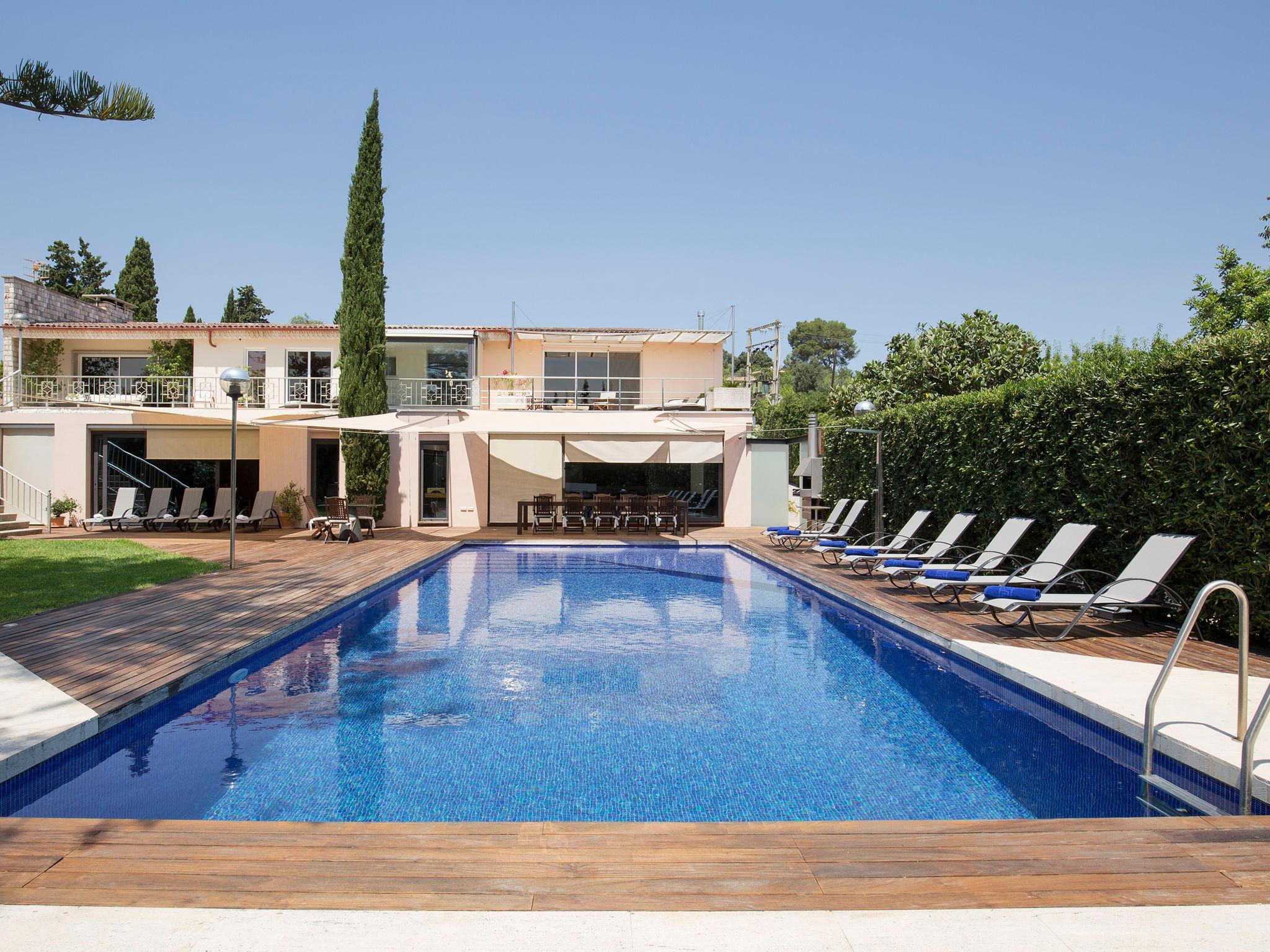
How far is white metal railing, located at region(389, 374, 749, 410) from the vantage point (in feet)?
72.4

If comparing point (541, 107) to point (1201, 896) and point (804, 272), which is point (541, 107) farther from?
point (1201, 896)

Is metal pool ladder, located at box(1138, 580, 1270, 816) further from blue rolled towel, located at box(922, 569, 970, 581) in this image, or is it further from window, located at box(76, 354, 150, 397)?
window, located at box(76, 354, 150, 397)

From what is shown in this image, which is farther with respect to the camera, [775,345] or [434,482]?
[775,345]

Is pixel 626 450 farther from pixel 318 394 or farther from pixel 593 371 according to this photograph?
pixel 318 394

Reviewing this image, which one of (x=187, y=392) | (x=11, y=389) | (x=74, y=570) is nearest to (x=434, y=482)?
(x=187, y=392)

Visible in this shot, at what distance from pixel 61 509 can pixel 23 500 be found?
117cm

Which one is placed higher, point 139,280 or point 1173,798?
point 139,280

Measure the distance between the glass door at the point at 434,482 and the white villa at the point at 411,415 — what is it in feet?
0.12

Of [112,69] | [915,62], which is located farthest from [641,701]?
[915,62]

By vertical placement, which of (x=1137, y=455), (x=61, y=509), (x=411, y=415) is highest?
(x=411, y=415)

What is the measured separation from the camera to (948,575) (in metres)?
9.17

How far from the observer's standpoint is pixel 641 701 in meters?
6.41

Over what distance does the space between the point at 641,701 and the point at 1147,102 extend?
824 inches

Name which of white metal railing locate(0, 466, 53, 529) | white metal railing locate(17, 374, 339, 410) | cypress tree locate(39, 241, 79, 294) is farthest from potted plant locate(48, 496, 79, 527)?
cypress tree locate(39, 241, 79, 294)
